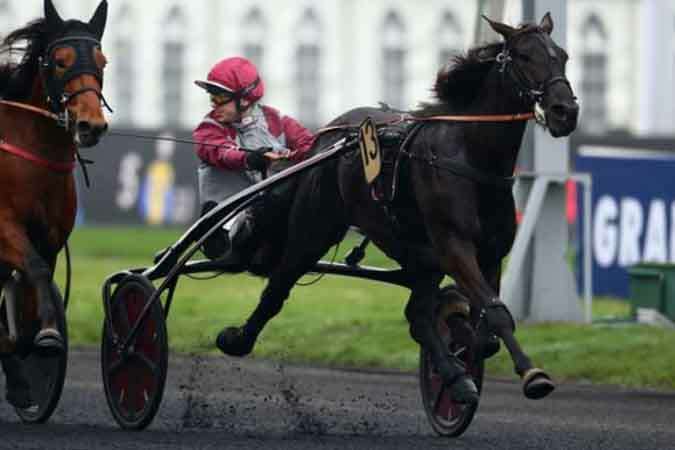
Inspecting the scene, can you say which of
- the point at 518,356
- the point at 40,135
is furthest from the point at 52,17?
the point at 518,356

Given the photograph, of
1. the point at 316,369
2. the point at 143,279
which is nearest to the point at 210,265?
the point at 143,279

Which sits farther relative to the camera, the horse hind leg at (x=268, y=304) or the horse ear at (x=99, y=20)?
the horse hind leg at (x=268, y=304)

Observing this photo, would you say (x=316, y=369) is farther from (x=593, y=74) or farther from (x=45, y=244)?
(x=593, y=74)

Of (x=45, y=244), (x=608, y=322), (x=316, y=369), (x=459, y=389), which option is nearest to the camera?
(x=459, y=389)

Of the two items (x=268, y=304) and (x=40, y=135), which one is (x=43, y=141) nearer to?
(x=40, y=135)

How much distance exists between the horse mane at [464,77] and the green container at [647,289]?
6970mm

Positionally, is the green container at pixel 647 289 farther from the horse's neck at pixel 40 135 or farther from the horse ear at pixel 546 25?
the horse's neck at pixel 40 135

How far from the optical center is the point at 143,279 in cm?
990

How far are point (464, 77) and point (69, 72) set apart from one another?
1.78 metres

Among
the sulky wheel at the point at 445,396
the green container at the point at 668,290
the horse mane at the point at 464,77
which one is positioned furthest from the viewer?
the green container at the point at 668,290

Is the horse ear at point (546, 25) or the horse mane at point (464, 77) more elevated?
the horse ear at point (546, 25)

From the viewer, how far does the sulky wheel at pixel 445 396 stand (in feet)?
31.0

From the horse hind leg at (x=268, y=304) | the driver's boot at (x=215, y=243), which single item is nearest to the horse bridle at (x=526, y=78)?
the horse hind leg at (x=268, y=304)

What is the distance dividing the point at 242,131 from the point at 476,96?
1.65m
